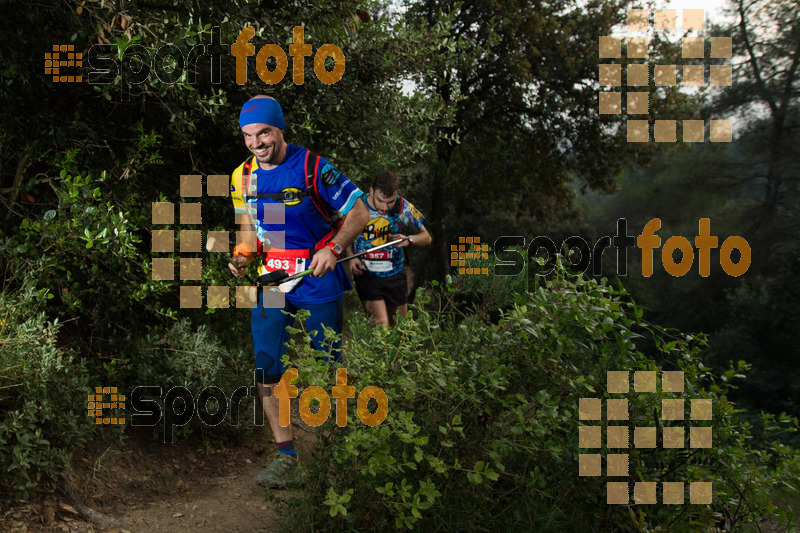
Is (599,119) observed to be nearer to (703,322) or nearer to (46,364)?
(703,322)

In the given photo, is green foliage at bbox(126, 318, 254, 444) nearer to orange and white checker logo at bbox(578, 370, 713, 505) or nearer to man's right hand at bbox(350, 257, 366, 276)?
man's right hand at bbox(350, 257, 366, 276)

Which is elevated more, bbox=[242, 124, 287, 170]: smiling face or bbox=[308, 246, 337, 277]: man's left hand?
bbox=[242, 124, 287, 170]: smiling face

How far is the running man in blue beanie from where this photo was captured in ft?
14.7

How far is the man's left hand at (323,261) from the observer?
438cm

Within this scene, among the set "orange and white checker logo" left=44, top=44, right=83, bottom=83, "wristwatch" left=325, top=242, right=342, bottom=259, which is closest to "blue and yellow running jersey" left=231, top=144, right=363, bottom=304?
"wristwatch" left=325, top=242, right=342, bottom=259

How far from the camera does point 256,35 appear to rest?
6.05 meters

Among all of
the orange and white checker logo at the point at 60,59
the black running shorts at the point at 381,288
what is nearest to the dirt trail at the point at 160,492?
the black running shorts at the point at 381,288

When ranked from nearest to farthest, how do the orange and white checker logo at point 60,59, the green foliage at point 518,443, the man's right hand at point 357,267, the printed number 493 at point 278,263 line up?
the green foliage at point 518,443 → the printed number 493 at point 278,263 → the orange and white checker logo at point 60,59 → the man's right hand at point 357,267

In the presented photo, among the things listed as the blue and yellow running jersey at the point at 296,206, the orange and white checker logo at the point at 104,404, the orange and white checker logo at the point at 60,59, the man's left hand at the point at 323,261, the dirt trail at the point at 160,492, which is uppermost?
the orange and white checker logo at the point at 60,59

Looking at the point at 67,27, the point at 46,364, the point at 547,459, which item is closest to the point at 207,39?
the point at 67,27

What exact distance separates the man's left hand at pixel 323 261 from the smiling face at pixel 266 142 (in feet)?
2.34

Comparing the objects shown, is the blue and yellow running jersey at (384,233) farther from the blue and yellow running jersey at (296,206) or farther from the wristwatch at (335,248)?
the wristwatch at (335,248)

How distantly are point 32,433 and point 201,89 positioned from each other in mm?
3360

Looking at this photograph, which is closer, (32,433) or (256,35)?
(32,433)
